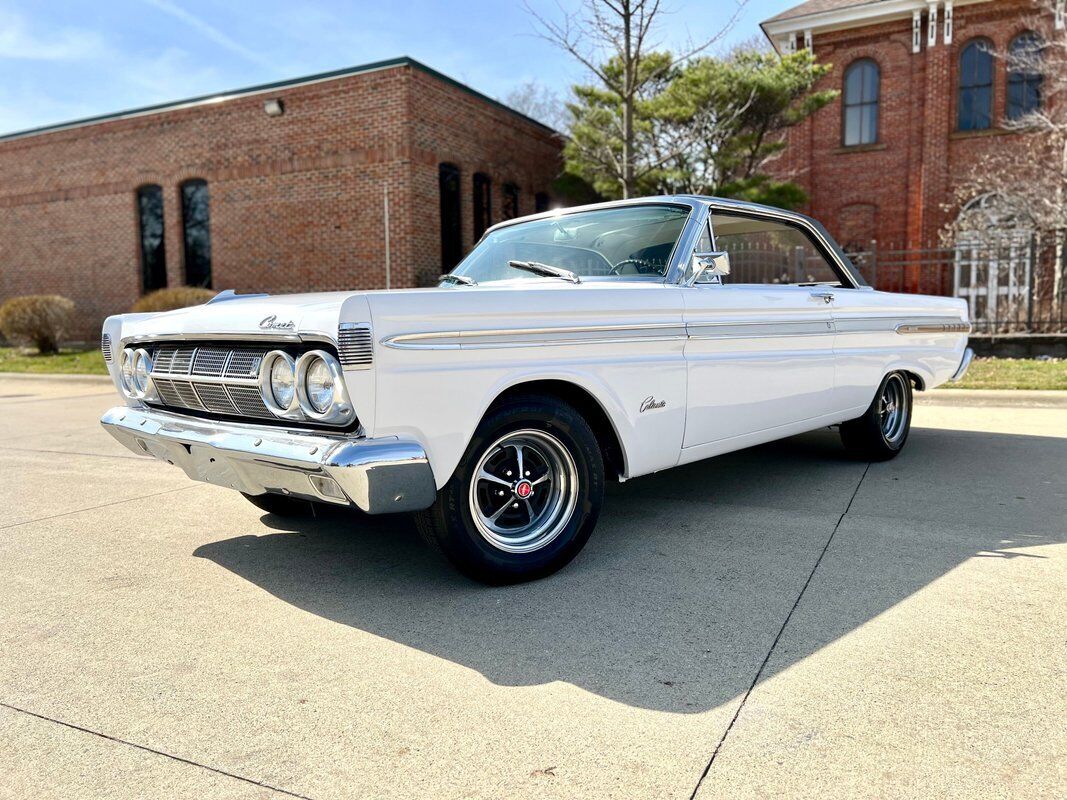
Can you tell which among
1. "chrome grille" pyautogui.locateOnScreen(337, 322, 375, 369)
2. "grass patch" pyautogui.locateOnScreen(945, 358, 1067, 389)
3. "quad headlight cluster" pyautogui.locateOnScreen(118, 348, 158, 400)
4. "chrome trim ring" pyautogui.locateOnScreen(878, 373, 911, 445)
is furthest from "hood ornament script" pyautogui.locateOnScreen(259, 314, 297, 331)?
"grass patch" pyautogui.locateOnScreen(945, 358, 1067, 389)

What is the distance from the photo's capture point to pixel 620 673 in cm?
252

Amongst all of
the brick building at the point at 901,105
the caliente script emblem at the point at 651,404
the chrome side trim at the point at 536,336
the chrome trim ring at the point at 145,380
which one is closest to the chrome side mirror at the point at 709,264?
the chrome side trim at the point at 536,336

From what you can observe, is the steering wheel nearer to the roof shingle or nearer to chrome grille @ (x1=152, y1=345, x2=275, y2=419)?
chrome grille @ (x1=152, y1=345, x2=275, y2=419)

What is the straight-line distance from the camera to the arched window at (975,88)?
1970 centimetres

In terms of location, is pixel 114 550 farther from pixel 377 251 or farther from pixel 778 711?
pixel 377 251

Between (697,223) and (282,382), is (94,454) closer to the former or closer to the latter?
(282,382)

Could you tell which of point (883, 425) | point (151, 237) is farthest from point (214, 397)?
point (151, 237)

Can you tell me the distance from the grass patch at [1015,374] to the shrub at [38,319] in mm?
16372

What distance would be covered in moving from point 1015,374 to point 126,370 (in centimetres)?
996

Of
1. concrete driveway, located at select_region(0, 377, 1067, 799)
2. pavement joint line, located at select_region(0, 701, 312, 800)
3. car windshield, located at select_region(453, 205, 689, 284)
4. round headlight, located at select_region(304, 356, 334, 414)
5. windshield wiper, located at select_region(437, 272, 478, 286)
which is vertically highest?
car windshield, located at select_region(453, 205, 689, 284)

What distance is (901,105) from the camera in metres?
20.3

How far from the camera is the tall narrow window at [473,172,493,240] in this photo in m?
16.9

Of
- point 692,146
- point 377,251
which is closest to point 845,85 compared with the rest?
point 692,146

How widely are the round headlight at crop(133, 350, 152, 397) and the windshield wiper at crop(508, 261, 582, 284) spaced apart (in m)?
1.70
